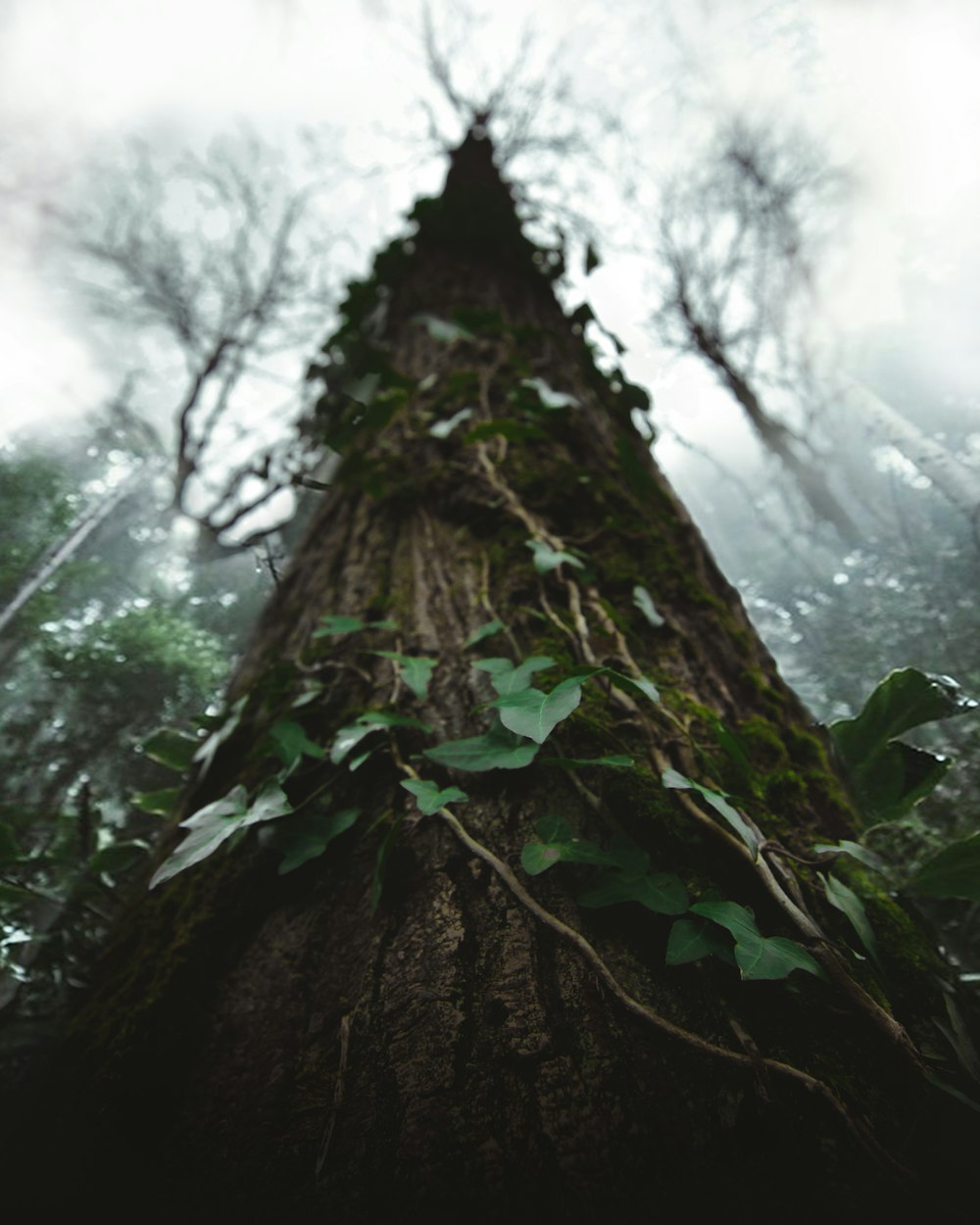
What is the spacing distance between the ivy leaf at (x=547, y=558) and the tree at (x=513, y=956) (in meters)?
0.01

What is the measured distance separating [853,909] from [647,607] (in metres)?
0.47

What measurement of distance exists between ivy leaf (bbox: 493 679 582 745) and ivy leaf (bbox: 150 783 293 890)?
11.4 inches

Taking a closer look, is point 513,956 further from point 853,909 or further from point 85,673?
point 85,673

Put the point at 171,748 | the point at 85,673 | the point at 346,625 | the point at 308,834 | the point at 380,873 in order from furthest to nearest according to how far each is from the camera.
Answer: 1. the point at 85,673
2. the point at 171,748
3. the point at 346,625
4. the point at 308,834
5. the point at 380,873

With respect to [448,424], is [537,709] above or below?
below

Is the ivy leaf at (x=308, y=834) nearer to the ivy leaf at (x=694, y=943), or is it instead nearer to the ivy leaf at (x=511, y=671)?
the ivy leaf at (x=511, y=671)

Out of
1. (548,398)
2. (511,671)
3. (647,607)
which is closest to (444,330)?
(548,398)

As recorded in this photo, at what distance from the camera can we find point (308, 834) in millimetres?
614

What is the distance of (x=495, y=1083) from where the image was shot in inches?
14.5

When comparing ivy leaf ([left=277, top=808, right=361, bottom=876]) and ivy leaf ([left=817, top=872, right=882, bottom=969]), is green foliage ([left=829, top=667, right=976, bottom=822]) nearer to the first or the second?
ivy leaf ([left=817, top=872, right=882, bottom=969])

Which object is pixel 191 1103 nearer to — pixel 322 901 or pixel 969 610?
pixel 322 901

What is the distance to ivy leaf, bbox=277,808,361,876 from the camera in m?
0.59

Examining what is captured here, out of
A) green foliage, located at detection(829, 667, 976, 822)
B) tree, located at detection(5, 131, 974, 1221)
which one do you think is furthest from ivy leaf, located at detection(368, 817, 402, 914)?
green foliage, located at detection(829, 667, 976, 822)

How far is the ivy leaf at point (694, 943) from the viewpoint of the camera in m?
0.42
